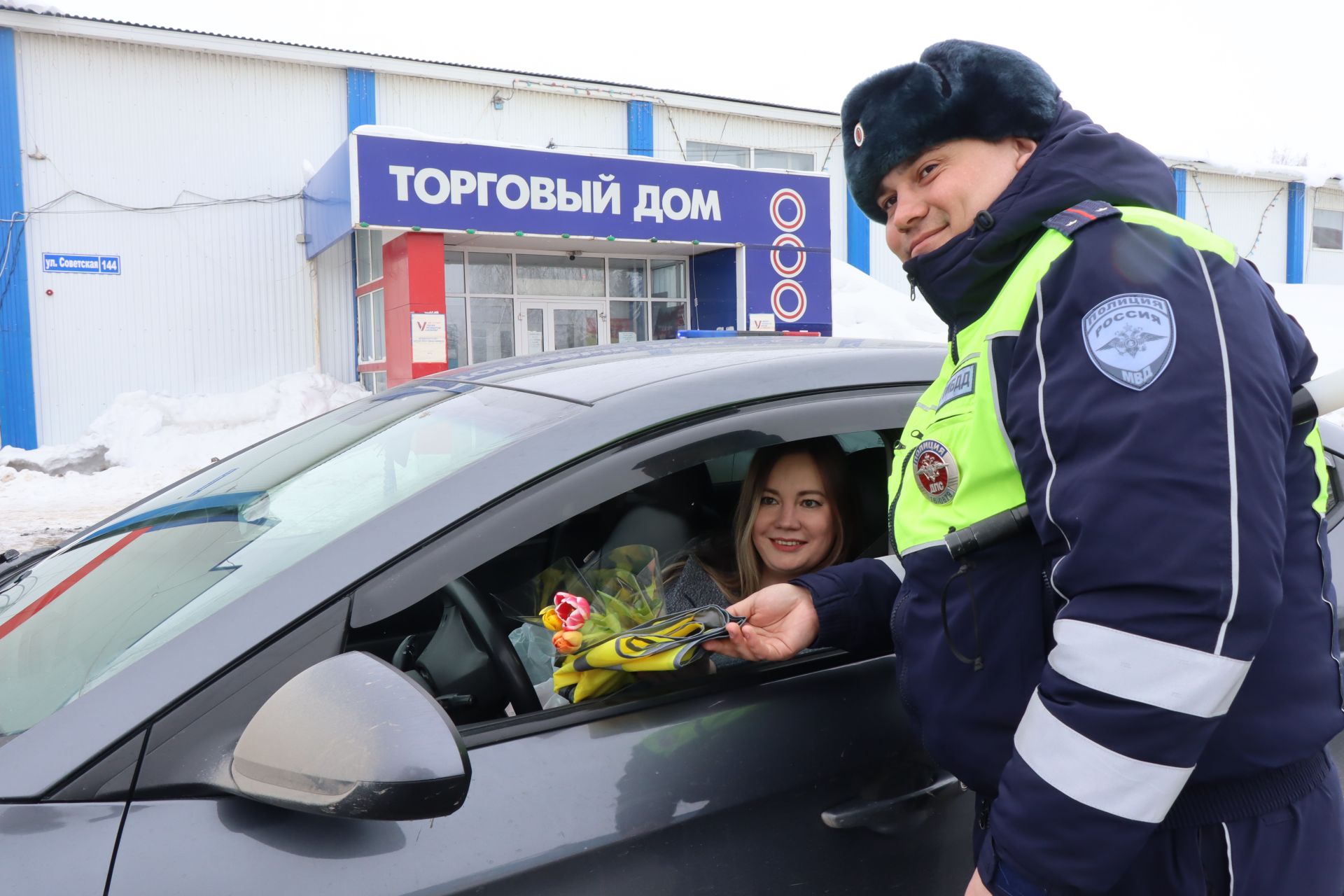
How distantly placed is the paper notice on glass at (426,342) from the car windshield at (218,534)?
11.0 metres

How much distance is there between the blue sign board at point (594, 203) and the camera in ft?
40.3

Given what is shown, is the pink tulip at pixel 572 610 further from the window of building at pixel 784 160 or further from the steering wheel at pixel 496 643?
the window of building at pixel 784 160

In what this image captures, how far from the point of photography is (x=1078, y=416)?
3.50ft

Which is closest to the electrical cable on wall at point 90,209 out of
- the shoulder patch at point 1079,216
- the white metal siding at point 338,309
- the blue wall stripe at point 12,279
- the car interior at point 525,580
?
the blue wall stripe at point 12,279

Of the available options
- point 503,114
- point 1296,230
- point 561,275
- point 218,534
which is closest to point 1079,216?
point 218,534

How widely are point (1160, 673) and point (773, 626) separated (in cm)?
69

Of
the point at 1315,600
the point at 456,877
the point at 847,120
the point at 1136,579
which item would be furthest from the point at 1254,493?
the point at 456,877

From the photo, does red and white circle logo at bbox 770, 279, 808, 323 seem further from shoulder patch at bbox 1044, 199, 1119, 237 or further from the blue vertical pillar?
shoulder patch at bbox 1044, 199, 1119, 237

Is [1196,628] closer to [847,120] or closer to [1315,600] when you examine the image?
[1315,600]

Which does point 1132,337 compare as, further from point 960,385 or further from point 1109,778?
point 1109,778

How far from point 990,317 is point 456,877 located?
960 millimetres

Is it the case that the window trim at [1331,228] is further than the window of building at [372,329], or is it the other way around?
the window trim at [1331,228]

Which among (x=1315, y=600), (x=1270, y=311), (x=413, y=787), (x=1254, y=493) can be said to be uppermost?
(x=1270, y=311)

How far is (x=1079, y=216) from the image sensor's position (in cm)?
119
